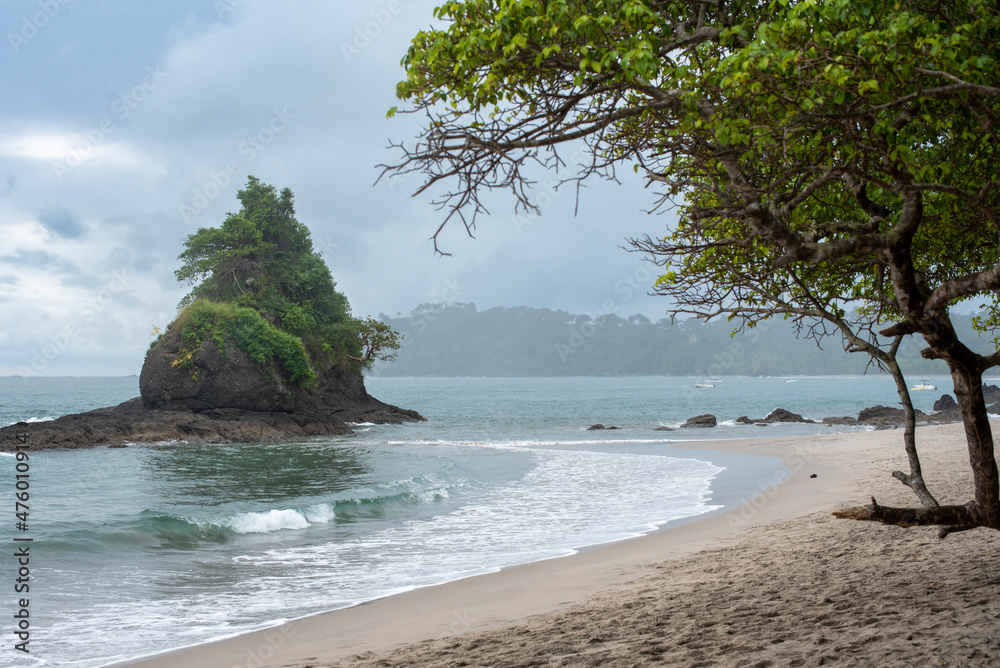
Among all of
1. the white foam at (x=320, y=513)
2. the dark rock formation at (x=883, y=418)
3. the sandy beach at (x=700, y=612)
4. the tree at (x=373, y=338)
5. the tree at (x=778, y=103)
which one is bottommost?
the dark rock formation at (x=883, y=418)

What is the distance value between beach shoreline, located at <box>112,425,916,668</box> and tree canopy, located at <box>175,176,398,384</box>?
31.4 metres

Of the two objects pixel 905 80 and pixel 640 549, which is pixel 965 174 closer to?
pixel 905 80

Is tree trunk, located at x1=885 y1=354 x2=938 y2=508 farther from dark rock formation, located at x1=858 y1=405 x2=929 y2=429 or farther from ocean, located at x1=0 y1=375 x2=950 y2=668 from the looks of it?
dark rock formation, located at x1=858 y1=405 x2=929 y2=429

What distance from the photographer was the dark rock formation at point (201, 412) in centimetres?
3102

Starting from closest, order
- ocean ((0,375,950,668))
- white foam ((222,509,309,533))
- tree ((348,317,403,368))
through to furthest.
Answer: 1. ocean ((0,375,950,668))
2. white foam ((222,509,309,533))
3. tree ((348,317,403,368))

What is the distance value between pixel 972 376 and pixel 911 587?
7.03ft

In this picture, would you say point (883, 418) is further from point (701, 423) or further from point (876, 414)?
point (701, 423)

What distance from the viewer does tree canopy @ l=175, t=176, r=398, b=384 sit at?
129 feet

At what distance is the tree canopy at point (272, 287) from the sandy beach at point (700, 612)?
32.4 meters

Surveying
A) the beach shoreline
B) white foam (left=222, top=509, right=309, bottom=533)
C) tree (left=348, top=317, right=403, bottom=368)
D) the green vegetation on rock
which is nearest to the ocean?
white foam (left=222, top=509, right=309, bottom=533)

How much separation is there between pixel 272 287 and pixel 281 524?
3200 cm

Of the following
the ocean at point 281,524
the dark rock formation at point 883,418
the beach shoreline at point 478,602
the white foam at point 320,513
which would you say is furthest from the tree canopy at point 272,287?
the dark rock formation at point 883,418

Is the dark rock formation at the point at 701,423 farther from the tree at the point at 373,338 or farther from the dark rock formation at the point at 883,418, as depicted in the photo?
the tree at the point at 373,338

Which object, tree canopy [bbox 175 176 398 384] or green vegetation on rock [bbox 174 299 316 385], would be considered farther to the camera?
tree canopy [bbox 175 176 398 384]
